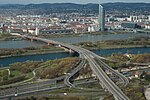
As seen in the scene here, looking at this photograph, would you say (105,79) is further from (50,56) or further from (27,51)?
(27,51)

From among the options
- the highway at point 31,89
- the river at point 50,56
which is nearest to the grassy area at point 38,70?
the highway at point 31,89

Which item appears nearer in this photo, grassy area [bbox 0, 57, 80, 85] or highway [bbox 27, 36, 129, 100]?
highway [bbox 27, 36, 129, 100]

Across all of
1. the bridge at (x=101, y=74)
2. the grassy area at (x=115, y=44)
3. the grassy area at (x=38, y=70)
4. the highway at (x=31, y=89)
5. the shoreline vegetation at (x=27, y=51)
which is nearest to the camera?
the highway at (x=31, y=89)

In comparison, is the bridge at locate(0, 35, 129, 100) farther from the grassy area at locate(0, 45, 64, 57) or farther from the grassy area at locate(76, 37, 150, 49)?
the grassy area at locate(76, 37, 150, 49)

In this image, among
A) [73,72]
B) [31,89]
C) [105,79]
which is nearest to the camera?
[31,89]

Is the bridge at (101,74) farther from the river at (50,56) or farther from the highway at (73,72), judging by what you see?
the river at (50,56)

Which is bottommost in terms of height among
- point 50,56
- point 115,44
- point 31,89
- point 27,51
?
point 115,44

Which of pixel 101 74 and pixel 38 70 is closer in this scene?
pixel 101 74

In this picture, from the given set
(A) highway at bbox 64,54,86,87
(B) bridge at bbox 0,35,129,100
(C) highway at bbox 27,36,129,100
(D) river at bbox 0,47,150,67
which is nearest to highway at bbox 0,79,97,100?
(A) highway at bbox 64,54,86,87

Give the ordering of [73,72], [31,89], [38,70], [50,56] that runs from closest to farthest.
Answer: [31,89]
[73,72]
[38,70]
[50,56]

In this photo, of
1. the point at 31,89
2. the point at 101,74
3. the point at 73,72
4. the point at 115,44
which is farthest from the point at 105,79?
the point at 115,44

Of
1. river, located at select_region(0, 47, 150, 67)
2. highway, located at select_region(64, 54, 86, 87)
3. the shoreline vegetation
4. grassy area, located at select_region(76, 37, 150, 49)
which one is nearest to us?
highway, located at select_region(64, 54, 86, 87)

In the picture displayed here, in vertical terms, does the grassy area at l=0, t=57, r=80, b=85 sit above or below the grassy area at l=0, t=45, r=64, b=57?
above
